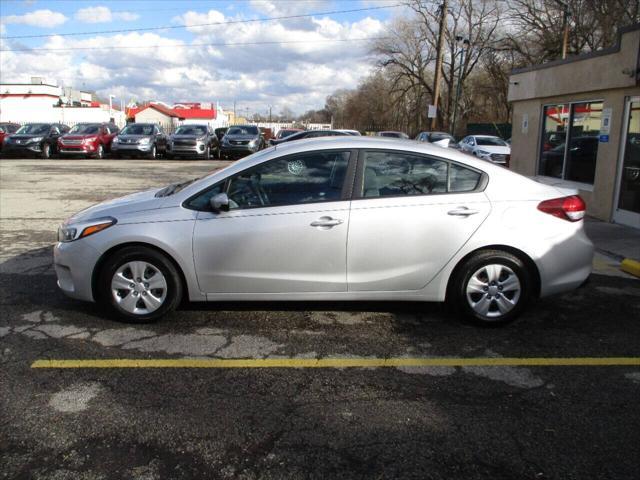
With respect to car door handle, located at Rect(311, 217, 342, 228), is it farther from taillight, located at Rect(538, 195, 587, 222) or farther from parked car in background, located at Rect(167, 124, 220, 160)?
parked car in background, located at Rect(167, 124, 220, 160)

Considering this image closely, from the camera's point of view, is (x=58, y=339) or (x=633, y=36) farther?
(x=633, y=36)

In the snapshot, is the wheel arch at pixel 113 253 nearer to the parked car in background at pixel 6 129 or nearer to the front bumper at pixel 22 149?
the front bumper at pixel 22 149

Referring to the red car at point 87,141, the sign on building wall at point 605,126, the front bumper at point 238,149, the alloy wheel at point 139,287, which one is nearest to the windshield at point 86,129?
the red car at point 87,141

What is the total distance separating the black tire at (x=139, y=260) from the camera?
186 inches

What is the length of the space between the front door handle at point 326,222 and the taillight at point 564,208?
1756 mm

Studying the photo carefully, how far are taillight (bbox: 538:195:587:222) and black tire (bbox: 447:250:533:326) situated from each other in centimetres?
51

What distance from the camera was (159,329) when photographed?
483 centimetres

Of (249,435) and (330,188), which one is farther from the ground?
(330,188)

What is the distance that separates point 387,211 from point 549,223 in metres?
1.41

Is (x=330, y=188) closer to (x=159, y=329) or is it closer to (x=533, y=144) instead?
(x=159, y=329)

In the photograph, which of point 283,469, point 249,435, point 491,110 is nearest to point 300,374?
point 249,435

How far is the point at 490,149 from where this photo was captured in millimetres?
23828

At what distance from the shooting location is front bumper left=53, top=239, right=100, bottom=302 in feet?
15.7

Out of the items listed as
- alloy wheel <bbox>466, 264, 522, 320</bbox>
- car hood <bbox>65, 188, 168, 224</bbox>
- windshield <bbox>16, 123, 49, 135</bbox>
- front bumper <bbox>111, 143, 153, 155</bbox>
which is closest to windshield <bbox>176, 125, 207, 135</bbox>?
front bumper <bbox>111, 143, 153, 155</bbox>
